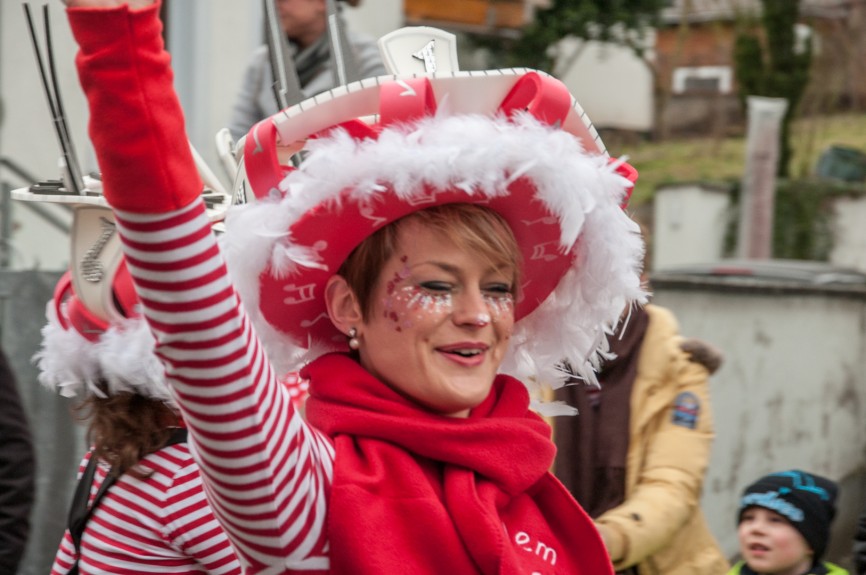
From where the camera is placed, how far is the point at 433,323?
75.9 inches

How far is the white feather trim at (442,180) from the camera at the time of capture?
184 cm

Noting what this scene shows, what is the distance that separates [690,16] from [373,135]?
879 inches

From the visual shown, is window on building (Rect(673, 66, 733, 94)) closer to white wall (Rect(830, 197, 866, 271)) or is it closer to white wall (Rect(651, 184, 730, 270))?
white wall (Rect(651, 184, 730, 270))

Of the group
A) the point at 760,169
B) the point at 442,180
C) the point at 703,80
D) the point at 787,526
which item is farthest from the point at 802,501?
the point at 703,80

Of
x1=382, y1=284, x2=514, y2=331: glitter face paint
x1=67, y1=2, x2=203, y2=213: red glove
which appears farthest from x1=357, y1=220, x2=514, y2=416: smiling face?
x1=67, y1=2, x2=203, y2=213: red glove

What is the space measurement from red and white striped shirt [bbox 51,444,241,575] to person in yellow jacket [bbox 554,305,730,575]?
1.46 metres

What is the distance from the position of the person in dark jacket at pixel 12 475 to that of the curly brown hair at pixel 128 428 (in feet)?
2.33

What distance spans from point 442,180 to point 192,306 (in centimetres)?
48

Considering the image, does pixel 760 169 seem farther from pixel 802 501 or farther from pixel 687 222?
pixel 687 222

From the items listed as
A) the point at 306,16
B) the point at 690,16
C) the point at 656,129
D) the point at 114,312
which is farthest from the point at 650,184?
the point at 114,312

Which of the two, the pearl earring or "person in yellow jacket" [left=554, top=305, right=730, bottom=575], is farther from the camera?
"person in yellow jacket" [left=554, top=305, right=730, bottom=575]

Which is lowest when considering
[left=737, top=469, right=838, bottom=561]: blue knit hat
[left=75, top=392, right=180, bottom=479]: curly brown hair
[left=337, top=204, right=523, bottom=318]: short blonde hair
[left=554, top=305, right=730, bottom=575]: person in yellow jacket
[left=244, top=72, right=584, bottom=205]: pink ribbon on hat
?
[left=737, top=469, right=838, bottom=561]: blue knit hat

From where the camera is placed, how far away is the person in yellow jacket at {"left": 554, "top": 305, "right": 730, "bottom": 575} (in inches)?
145

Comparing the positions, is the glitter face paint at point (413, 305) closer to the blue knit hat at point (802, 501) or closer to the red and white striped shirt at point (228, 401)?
the red and white striped shirt at point (228, 401)
